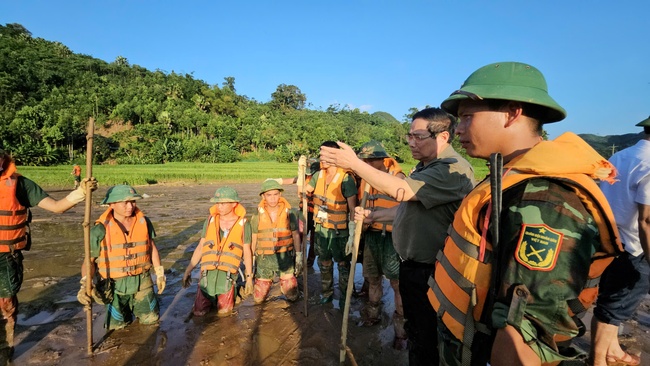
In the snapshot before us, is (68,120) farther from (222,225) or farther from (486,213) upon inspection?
(486,213)

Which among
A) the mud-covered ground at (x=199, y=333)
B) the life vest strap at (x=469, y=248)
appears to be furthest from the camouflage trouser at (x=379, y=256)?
the life vest strap at (x=469, y=248)

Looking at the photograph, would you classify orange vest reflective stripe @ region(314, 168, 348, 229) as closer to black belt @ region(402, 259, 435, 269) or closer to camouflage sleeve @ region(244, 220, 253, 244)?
camouflage sleeve @ region(244, 220, 253, 244)

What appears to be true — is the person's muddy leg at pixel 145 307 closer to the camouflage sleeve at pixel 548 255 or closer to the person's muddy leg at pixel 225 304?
the person's muddy leg at pixel 225 304

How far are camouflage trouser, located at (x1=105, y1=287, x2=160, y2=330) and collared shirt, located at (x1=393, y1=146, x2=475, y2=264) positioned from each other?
3.65 metres

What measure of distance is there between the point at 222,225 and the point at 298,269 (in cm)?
143

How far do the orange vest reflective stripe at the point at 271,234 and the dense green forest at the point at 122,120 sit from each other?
3290cm

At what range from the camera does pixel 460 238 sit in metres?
1.48

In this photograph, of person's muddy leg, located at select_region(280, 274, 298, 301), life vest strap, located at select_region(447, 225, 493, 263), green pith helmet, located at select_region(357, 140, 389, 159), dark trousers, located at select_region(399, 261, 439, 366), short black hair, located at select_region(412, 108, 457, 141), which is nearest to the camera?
life vest strap, located at select_region(447, 225, 493, 263)

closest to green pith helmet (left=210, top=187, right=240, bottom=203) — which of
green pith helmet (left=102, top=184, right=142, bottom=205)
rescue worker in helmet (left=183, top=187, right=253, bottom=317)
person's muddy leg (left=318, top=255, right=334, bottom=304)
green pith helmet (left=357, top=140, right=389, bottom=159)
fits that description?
rescue worker in helmet (left=183, top=187, right=253, bottom=317)

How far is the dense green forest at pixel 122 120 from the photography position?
37250 millimetres

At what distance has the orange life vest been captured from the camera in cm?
117

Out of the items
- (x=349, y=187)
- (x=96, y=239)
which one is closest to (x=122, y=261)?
(x=96, y=239)

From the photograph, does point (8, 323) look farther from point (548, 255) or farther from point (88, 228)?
point (548, 255)

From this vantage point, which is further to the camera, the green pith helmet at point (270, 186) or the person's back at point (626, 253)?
the green pith helmet at point (270, 186)
